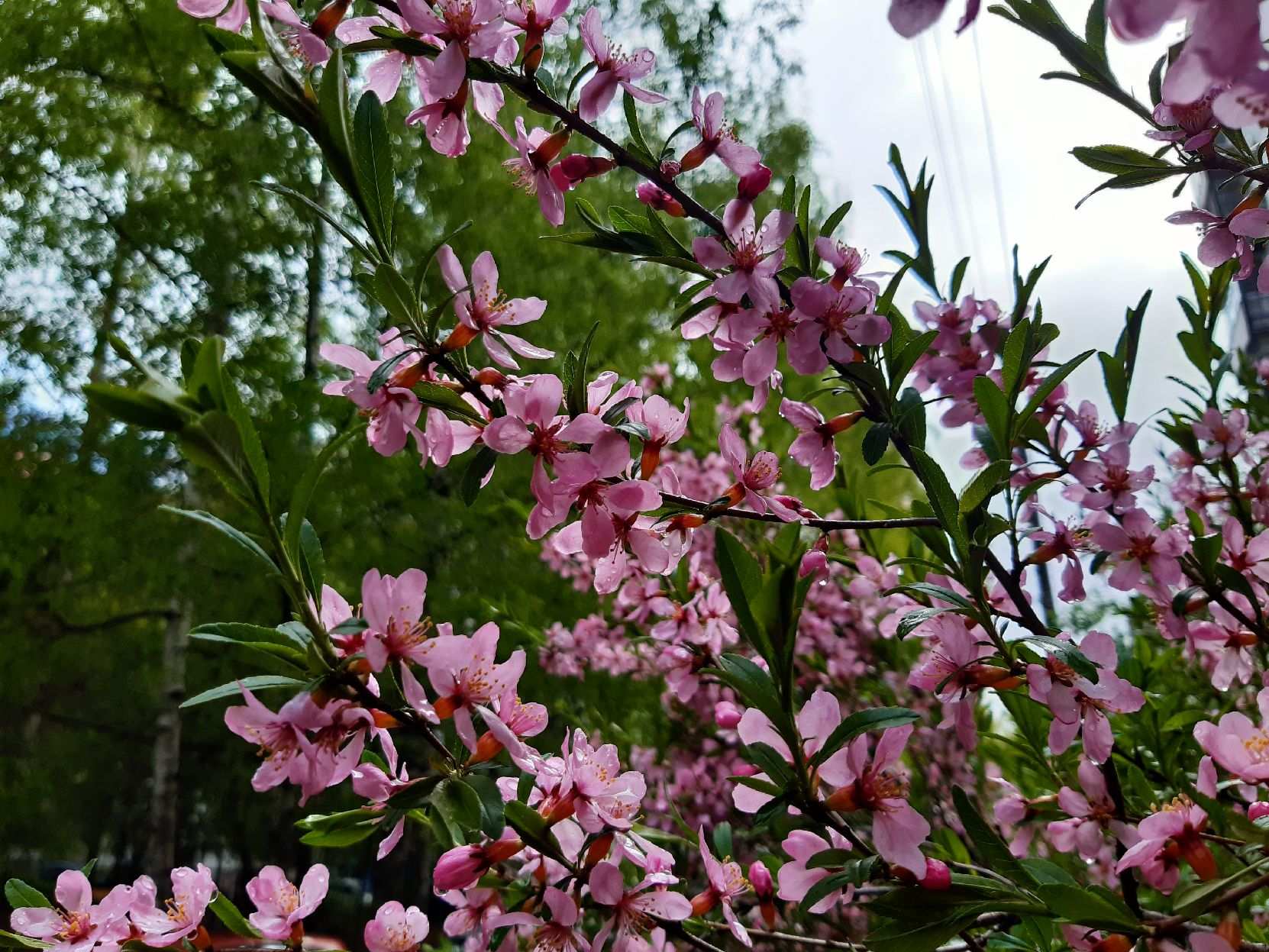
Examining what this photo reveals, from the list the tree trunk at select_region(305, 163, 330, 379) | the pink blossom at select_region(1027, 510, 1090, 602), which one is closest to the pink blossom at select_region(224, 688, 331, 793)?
the pink blossom at select_region(1027, 510, 1090, 602)

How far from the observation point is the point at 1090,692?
728 mm

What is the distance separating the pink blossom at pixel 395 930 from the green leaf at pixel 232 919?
0.34 feet

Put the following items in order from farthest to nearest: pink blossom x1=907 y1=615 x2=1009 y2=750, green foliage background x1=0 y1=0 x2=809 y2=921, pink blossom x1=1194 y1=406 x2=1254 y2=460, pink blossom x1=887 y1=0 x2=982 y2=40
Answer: green foliage background x1=0 y1=0 x2=809 y2=921 < pink blossom x1=1194 y1=406 x2=1254 y2=460 < pink blossom x1=907 y1=615 x2=1009 y2=750 < pink blossom x1=887 y1=0 x2=982 y2=40

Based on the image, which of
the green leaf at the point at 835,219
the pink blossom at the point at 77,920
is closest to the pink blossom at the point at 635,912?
the pink blossom at the point at 77,920

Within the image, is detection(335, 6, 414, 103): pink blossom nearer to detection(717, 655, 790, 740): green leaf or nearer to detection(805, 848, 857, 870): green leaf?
detection(717, 655, 790, 740): green leaf

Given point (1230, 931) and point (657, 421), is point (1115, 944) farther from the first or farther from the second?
point (657, 421)

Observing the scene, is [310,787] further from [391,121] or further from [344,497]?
[391,121]

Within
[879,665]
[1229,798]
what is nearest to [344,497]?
[879,665]

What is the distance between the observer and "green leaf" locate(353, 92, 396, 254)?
2.19ft

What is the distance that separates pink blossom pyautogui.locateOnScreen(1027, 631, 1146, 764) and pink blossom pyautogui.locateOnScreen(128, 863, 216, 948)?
77cm

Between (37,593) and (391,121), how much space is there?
11.5 feet

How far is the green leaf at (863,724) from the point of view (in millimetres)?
594

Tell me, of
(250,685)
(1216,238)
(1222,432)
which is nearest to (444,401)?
(250,685)

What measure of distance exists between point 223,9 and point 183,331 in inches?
195
